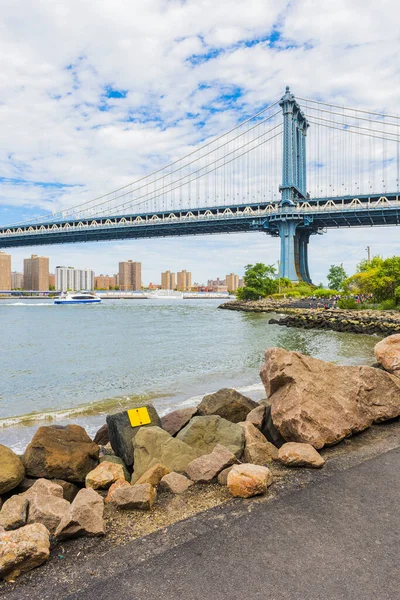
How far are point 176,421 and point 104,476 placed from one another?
185 cm

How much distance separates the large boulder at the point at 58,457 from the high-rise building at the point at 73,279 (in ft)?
529

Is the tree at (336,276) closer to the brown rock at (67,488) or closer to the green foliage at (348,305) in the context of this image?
the green foliage at (348,305)

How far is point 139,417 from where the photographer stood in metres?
5.18

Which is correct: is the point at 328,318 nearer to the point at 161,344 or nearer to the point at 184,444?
the point at 161,344

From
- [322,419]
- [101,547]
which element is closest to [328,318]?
[322,419]

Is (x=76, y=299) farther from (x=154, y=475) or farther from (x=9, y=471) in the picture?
(x=154, y=475)

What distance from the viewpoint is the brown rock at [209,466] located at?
3584mm

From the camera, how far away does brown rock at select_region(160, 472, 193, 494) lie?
348 cm

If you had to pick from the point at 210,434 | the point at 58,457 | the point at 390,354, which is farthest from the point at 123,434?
the point at 390,354

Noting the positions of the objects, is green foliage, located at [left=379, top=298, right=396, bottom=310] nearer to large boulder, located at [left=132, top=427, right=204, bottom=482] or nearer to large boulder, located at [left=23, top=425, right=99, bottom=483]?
large boulder, located at [left=132, top=427, right=204, bottom=482]

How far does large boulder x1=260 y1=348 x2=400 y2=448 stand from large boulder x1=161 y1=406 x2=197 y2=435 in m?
1.41

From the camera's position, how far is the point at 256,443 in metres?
4.18

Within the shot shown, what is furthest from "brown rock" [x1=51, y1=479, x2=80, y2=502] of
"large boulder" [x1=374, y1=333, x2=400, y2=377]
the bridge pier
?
the bridge pier

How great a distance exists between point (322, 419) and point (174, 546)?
2162 mm
